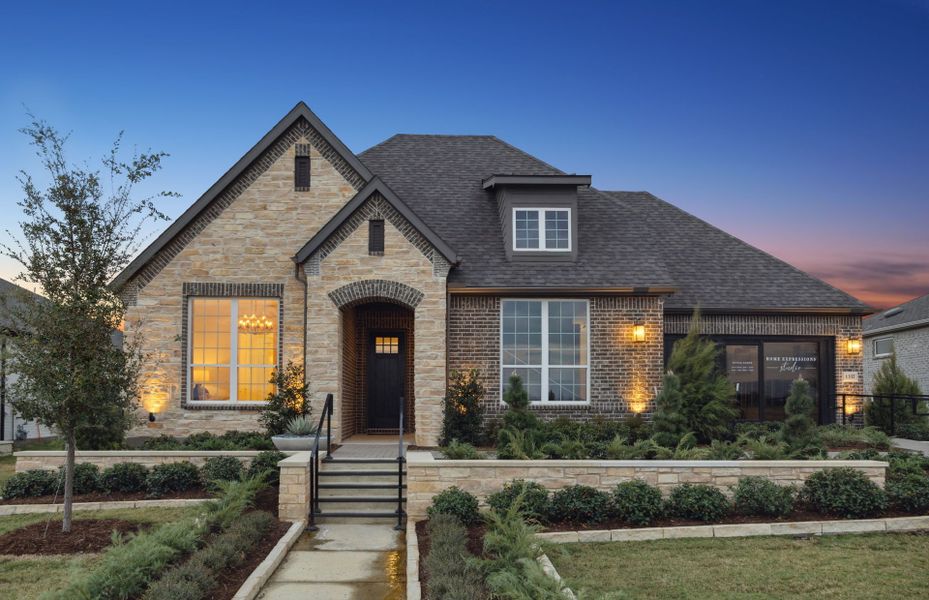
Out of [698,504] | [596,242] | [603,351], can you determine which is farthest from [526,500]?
[596,242]

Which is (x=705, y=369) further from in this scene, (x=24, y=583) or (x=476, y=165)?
(x=24, y=583)

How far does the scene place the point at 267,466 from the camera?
12031 mm

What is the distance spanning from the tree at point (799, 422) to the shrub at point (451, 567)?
6.57 m

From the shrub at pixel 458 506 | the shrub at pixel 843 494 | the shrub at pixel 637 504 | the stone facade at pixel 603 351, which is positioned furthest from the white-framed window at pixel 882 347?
the shrub at pixel 458 506

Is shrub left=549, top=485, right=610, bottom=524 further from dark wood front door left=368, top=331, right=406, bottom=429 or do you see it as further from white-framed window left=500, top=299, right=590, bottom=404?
dark wood front door left=368, top=331, right=406, bottom=429

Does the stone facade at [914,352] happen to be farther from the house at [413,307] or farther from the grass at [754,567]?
the grass at [754,567]

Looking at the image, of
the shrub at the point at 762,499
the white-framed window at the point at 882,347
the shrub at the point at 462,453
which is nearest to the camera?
the shrub at the point at 762,499

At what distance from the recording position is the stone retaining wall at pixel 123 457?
1234cm

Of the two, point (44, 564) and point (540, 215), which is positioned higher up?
point (540, 215)

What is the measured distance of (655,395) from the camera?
16719 millimetres

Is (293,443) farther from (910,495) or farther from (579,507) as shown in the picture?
(910,495)

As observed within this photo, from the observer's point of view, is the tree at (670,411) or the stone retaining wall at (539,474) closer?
the stone retaining wall at (539,474)

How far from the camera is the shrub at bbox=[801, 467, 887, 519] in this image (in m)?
10.6

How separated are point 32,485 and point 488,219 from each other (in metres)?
10.8
